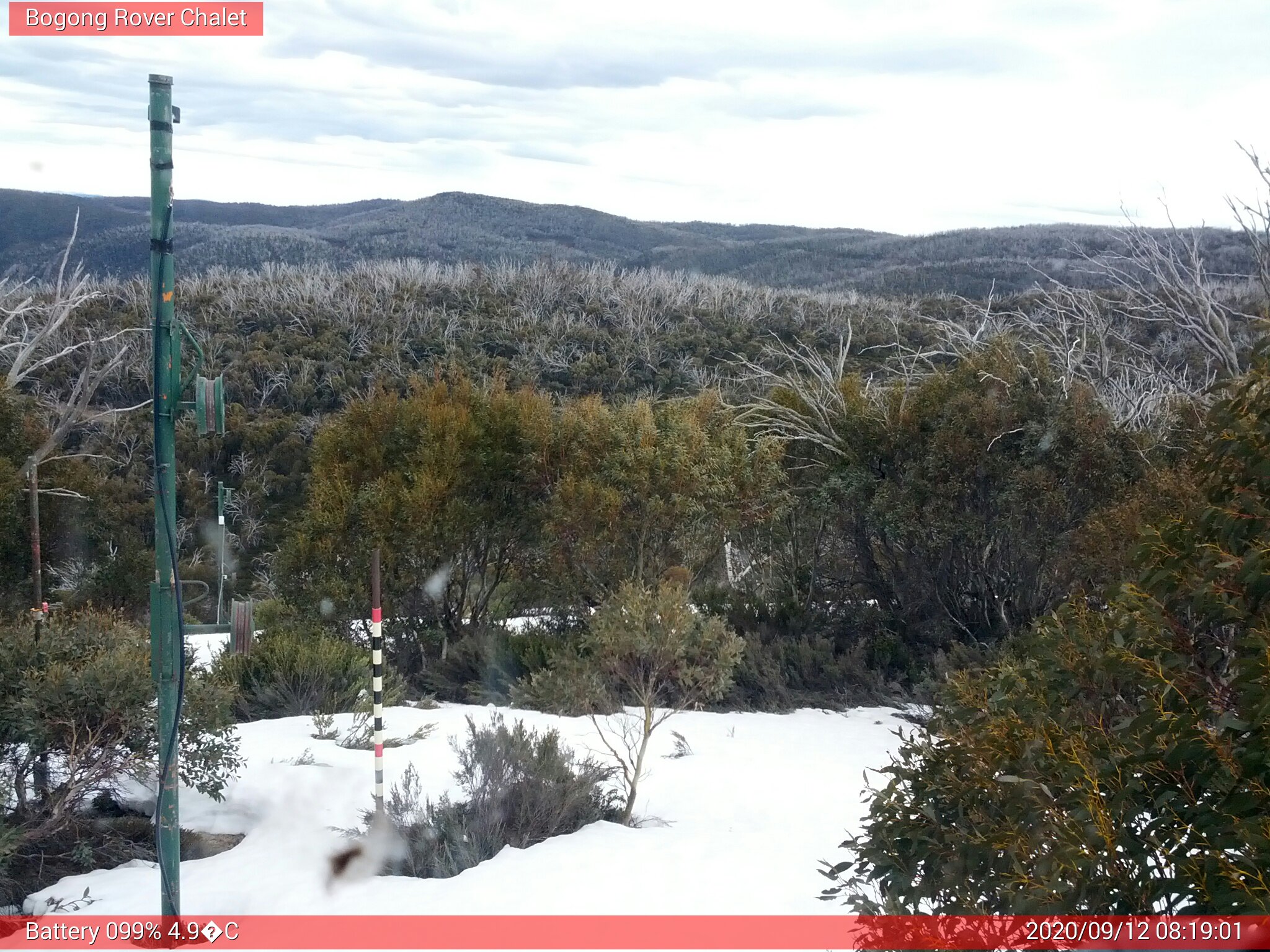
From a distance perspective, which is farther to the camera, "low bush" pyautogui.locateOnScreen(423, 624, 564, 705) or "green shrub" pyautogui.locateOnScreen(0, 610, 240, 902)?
"low bush" pyautogui.locateOnScreen(423, 624, 564, 705)

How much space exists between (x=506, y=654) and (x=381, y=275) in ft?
104

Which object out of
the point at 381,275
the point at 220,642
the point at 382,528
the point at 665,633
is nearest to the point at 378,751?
the point at 665,633

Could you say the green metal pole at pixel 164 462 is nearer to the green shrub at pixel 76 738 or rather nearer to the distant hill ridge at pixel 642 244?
the green shrub at pixel 76 738

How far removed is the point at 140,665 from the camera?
5.28 metres

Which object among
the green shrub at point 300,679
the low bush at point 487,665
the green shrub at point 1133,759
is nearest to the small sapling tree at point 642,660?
the green shrub at point 300,679

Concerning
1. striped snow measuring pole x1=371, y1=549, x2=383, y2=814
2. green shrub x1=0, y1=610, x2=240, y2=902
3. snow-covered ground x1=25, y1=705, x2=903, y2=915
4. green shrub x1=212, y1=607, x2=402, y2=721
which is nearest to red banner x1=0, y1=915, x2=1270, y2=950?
snow-covered ground x1=25, y1=705, x2=903, y2=915

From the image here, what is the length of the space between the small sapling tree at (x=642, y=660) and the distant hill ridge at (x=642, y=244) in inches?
1052

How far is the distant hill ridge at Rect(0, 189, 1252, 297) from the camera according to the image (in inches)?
1654

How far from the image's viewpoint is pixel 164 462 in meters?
3.94

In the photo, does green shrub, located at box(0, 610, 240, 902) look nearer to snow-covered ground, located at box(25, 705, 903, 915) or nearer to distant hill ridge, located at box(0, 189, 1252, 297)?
snow-covered ground, located at box(25, 705, 903, 915)

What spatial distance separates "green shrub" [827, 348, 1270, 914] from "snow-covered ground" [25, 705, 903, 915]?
759mm

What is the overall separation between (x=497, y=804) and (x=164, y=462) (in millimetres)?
2675

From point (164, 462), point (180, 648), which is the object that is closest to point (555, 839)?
point (180, 648)

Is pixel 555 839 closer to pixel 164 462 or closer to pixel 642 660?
pixel 642 660
